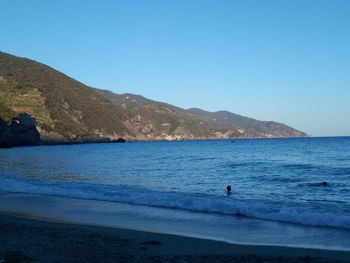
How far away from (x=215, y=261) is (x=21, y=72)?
207m

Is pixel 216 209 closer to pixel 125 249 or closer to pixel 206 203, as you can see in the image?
pixel 206 203

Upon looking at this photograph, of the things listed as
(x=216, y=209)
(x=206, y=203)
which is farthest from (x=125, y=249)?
(x=206, y=203)

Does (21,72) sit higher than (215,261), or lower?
higher

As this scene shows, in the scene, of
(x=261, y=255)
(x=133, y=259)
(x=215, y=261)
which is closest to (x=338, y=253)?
(x=261, y=255)

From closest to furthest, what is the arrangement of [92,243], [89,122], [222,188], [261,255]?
[261,255] → [92,243] → [222,188] → [89,122]

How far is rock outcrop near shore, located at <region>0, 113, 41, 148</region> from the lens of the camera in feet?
343

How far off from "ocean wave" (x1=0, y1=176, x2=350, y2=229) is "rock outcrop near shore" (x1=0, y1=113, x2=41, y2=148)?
91.2 meters

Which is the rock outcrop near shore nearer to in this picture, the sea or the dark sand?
the sea

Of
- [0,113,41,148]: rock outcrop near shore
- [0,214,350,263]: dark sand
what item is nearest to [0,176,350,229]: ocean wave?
[0,214,350,263]: dark sand

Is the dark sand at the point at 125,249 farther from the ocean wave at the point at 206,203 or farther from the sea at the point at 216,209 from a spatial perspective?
the ocean wave at the point at 206,203

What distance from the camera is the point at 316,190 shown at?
18.9m

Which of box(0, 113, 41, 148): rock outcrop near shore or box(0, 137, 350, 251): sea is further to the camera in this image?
box(0, 113, 41, 148): rock outcrop near shore

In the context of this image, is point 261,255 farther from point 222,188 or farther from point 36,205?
point 222,188

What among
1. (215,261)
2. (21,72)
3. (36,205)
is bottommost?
(36,205)
